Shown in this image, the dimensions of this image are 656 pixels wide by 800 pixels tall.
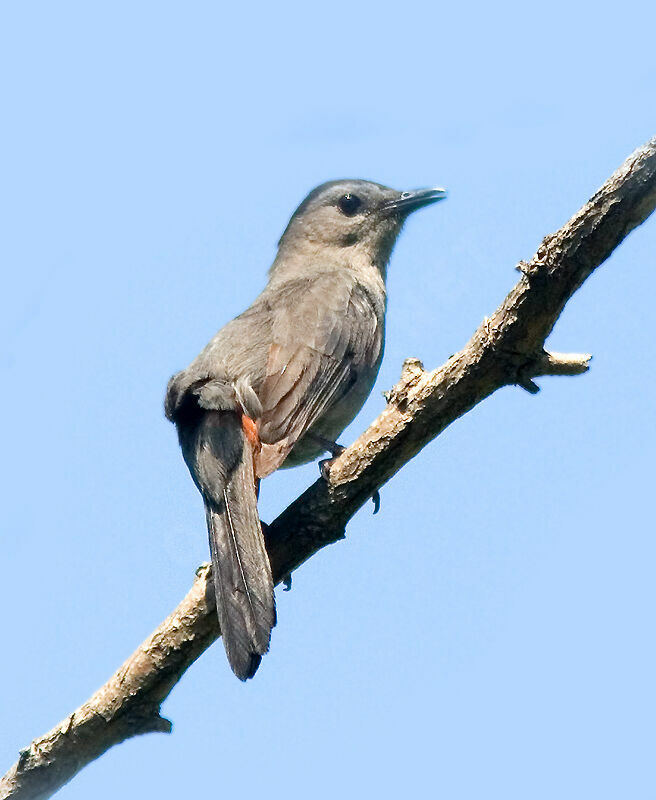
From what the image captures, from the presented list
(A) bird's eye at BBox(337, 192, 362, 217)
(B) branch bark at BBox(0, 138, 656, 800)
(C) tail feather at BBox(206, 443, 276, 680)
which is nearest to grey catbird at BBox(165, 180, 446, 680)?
(C) tail feather at BBox(206, 443, 276, 680)

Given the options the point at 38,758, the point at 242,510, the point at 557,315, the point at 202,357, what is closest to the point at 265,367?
the point at 202,357

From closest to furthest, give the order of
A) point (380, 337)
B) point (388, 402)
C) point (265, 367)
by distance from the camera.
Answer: point (388, 402) → point (265, 367) → point (380, 337)

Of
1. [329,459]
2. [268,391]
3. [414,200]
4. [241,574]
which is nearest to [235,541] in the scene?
[241,574]

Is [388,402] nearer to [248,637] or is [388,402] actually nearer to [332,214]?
[248,637]

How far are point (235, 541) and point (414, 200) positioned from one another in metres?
3.66

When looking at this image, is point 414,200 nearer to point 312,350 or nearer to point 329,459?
point 312,350

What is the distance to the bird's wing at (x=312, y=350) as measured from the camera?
18.0 feet

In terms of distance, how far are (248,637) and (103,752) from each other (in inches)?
40.6

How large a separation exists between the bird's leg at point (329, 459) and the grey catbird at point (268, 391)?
15 millimetres

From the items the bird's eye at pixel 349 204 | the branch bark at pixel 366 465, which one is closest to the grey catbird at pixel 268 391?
the bird's eye at pixel 349 204

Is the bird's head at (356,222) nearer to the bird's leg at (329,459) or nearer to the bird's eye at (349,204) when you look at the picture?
the bird's eye at (349,204)

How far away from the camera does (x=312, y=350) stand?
19.5 feet

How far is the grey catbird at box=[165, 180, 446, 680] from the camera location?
475 cm

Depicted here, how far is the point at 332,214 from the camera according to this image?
25.7 feet
